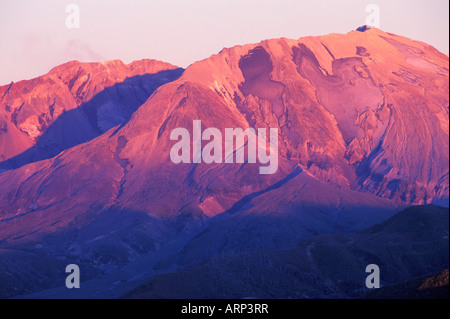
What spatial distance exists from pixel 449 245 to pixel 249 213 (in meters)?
46.4

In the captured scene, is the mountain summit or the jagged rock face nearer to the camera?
the mountain summit

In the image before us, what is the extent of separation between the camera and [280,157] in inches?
7096

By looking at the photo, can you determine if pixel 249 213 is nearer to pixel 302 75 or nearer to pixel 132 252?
pixel 132 252

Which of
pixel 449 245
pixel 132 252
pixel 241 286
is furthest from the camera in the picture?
pixel 132 252

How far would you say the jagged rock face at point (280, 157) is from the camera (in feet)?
540

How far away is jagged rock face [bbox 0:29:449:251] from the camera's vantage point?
16450 cm

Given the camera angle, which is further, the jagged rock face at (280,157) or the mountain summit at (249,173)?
the jagged rock face at (280,157)

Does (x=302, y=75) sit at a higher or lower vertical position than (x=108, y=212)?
higher

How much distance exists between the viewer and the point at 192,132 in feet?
588

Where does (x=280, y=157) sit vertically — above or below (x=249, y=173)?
above

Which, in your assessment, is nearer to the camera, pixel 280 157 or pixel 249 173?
pixel 249 173
